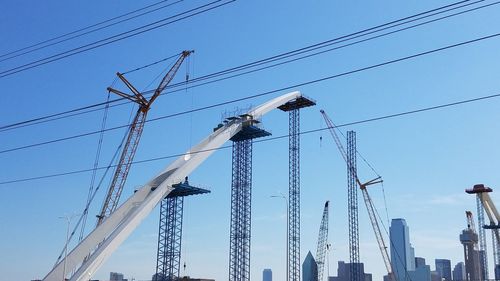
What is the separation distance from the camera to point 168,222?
150 meters

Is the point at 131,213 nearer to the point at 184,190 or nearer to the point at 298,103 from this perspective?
the point at 184,190

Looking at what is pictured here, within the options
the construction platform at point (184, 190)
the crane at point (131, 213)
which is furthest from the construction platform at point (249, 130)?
the construction platform at point (184, 190)

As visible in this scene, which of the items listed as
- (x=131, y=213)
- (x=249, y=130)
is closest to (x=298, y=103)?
(x=249, y=130)

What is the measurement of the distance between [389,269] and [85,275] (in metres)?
109

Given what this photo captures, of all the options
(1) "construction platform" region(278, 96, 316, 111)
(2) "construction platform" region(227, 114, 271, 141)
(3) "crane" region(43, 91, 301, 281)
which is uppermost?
Answer: (1) "construction platform" region(278, 96, 316, 111)

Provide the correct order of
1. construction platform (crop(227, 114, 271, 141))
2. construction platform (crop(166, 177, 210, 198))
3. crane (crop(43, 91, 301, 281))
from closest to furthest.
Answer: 1. crane (crop(43, 91, 301, 281))
2. construction platform (crop(166, 177, 210, 198))
3. construction platform (crop(227, 114, 271, 141))

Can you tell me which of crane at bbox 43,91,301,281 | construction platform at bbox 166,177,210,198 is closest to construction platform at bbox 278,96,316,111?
crane at bbox 43,91,301,281

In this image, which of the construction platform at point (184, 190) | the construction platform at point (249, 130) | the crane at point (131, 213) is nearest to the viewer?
the crane at point (131, 213)

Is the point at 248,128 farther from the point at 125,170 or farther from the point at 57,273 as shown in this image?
the point at 57,273

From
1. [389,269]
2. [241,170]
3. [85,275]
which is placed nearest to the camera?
[85,275]

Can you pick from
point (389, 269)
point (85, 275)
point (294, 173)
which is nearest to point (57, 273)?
point (85, 275)

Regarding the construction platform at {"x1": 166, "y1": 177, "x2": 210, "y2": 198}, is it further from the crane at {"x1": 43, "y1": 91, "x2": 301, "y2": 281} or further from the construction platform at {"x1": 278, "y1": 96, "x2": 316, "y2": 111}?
the construction platform at {"x1": 278, "y1": 96, "x2": 316, "y2": 111}

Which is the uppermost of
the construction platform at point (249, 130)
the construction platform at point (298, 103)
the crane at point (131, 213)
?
the construction platform at point (298, 103)

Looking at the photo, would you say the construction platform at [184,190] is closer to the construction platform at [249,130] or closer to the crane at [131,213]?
the crane at [131,213]
